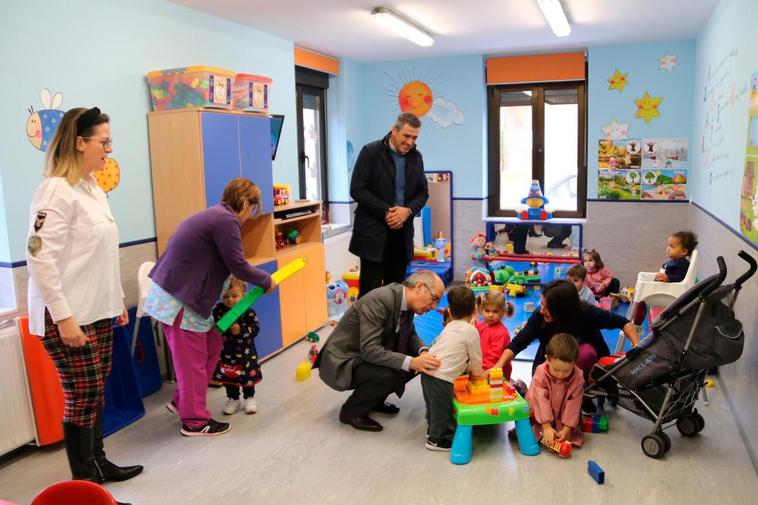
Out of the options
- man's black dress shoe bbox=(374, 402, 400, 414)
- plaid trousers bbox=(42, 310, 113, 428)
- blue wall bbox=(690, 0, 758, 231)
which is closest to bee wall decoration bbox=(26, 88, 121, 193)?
plaid trousers bbox=(42, 310, 113, 428)

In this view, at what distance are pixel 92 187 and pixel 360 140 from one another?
519cm

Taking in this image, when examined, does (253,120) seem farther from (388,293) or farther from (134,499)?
(134,499)

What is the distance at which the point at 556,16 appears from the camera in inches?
202

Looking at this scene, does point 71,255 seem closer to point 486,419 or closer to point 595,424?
point 486,419

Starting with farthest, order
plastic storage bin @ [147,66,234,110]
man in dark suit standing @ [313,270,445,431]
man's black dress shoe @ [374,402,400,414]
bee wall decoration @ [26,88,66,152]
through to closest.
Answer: plastic storage bin @ [147,66,234,110] → man's black dress shoe @ [374,402,400,414] → bee wall decoration @ [26,88,66,152] → man in dark suit standing @ [313,270,445,431]

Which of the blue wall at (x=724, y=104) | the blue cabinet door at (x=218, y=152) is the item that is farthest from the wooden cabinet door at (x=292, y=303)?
the blue wall at (x=724, y=104)

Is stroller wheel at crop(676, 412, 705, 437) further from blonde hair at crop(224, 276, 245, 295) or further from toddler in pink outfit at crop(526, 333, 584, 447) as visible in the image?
blonde hair at crop(224, 276, 245, 295)

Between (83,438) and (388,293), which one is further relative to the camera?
(388,293)

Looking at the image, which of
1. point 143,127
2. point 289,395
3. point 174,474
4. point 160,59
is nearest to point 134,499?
point 174,474

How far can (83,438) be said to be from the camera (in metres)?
2.69

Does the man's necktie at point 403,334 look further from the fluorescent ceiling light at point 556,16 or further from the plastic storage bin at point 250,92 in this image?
the fluorescent ceiling light at point 556,16

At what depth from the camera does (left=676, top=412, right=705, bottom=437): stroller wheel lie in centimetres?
329

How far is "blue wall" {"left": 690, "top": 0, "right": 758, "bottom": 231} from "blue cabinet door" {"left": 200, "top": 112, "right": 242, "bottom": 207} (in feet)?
10.2

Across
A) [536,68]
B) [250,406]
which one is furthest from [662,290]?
[536,68]
